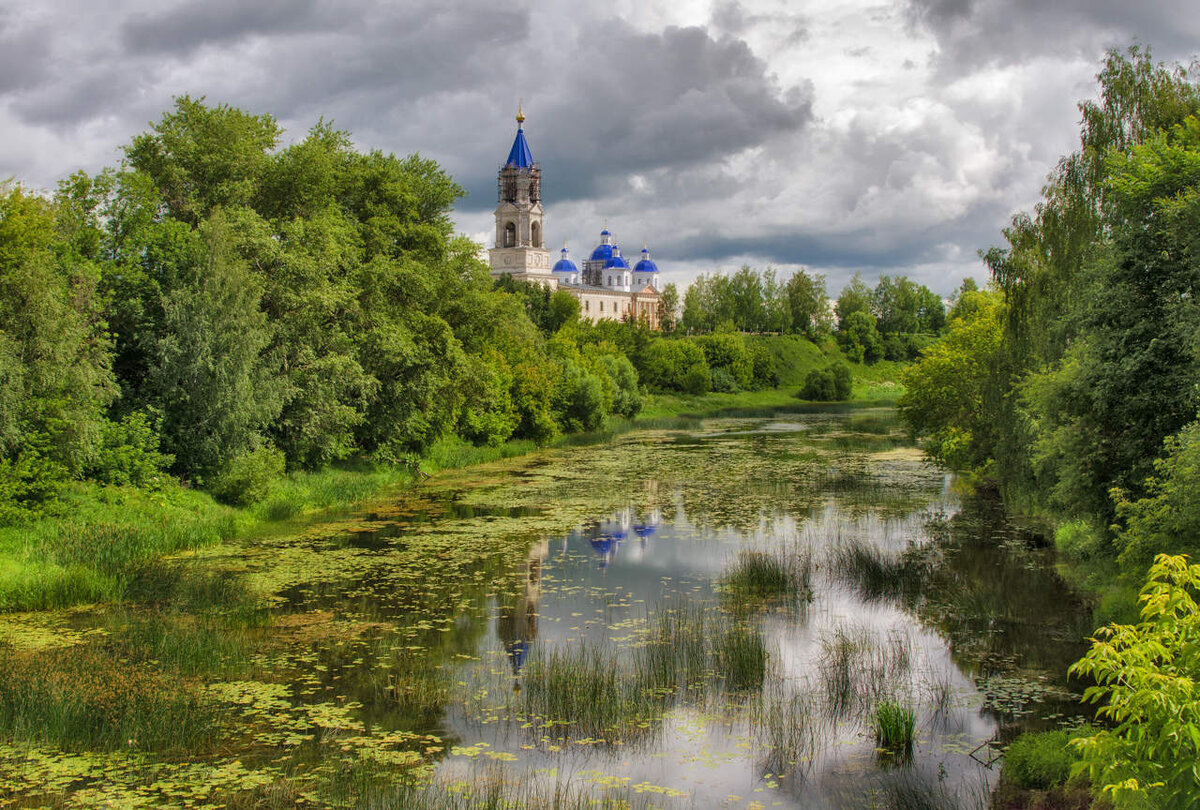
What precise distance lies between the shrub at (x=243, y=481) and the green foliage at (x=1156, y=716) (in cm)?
2254

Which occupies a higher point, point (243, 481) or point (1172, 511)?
point (1172, 511)

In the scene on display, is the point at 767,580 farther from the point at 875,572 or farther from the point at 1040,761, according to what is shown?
the point at 1040,761

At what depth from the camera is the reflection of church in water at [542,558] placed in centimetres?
1450

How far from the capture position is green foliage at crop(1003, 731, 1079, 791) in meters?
9.35

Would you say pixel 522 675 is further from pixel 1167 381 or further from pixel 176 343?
pixel 176 343

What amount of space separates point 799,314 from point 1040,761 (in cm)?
12838

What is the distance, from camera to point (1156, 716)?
16.5 feet

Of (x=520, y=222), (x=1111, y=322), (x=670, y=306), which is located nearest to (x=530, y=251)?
(x=520, y=222)

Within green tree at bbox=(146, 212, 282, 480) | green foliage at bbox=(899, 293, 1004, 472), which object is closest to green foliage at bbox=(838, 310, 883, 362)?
green foliage at bbox=(899, 293, 1004, 472)

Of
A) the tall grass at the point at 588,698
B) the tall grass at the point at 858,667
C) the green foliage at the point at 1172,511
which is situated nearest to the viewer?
the tall grass at the point at 588,698

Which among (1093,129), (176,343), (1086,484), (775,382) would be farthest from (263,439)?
(775,382)

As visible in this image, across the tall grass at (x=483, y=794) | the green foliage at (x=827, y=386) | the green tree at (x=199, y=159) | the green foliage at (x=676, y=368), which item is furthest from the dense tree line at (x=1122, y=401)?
the green foliage at (x=827, y=386)

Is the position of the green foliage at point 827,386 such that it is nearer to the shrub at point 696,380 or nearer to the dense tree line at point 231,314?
the shrub at point 696,380

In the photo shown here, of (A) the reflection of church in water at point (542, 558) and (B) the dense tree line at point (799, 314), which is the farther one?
(B) the dense tree line at point (799, 314)
